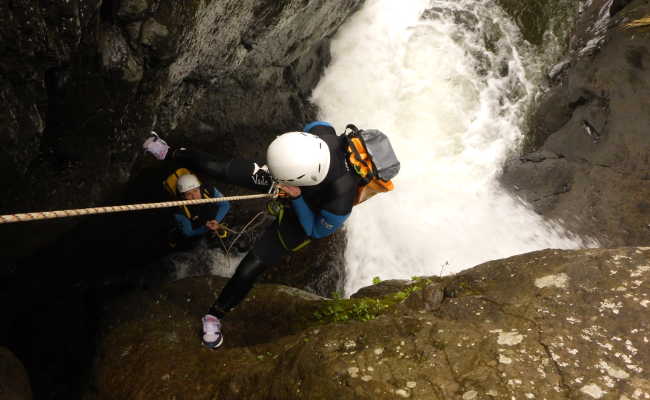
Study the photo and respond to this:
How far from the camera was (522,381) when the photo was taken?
270cm

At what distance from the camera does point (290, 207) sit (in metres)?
4.45

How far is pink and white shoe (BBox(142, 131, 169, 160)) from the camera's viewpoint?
180 inches

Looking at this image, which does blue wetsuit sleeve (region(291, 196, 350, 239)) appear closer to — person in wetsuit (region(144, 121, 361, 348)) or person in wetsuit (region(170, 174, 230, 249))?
person in wetsuit (region(144, 121, 361, 348))

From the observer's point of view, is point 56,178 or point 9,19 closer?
point 9,19

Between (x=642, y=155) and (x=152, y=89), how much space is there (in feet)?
23.7

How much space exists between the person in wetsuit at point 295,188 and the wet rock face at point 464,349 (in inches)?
27.3

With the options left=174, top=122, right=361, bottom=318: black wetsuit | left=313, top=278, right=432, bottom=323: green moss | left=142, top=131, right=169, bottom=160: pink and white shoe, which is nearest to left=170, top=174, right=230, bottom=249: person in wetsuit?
left=174, top=122, right=361, bottom=318: black wetsuit

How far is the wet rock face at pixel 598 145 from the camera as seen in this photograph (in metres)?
6.71

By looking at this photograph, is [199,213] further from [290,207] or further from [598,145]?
[598,145]

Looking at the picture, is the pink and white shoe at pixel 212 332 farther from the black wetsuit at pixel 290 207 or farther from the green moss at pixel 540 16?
the green moss at pixel 540 16

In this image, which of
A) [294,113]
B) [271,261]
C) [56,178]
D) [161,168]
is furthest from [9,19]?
[294,113]

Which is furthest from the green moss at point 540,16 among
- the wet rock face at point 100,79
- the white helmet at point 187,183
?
the white helmet at point 187,183

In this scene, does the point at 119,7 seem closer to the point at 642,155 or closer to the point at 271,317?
the point at 271,317

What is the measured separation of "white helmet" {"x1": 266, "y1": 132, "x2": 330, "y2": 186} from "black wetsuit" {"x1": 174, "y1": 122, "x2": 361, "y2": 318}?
22 centimetres
